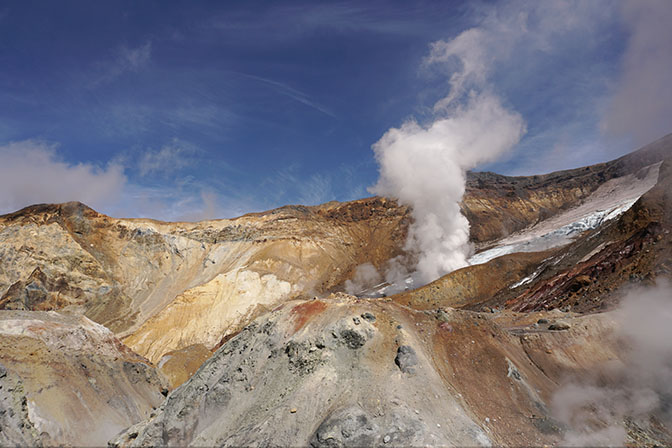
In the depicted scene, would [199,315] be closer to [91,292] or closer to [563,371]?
[91,292]

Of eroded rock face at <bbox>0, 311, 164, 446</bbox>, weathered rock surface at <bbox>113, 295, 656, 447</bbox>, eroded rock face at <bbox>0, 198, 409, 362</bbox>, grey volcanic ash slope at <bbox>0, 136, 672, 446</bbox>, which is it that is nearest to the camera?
Answer: weathered rock surface at <bbox>113, 295, 656, 447</bbox>

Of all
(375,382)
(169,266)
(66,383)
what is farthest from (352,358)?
(169,266)

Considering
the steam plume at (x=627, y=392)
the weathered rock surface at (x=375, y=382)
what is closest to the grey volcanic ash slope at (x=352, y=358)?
the weathered rock surface at (x=375, y=382)

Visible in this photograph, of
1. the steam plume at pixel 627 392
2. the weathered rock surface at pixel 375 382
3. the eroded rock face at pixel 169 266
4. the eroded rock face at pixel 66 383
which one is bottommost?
the steam plume at pixel 627 392

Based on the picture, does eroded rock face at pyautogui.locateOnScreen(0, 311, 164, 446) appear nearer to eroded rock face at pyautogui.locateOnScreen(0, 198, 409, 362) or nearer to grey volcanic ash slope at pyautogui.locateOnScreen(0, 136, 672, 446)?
grey volcanic ash slope at pyautogui.locateOnScreen(0, 136, 672, 446)

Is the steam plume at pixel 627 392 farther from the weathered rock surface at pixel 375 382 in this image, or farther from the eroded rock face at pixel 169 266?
the eroded rock face at pixel 169 266

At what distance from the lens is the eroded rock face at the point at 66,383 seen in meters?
16.8

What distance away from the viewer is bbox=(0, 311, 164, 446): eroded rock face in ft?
55.1

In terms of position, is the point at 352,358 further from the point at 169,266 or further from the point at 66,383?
the point at 169,266

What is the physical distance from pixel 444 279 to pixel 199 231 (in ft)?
185

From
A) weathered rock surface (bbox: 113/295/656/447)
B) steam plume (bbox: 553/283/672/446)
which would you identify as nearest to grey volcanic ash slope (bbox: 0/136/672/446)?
weathered rock surface (bbox: 113/295/656/447)

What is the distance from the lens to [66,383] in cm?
1956

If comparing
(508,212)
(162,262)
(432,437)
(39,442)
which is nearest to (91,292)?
(162,262)

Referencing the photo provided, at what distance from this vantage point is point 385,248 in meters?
81.3
